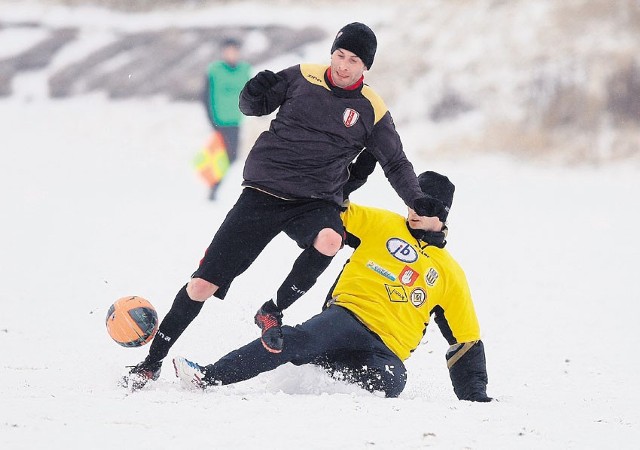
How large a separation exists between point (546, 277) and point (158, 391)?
5138 millimetres

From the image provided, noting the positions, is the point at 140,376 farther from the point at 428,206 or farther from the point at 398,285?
the point at 428,206

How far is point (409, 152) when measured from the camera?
16.5m

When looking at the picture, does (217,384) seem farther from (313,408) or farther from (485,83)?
(485,83)

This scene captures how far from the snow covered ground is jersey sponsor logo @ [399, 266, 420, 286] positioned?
596 millimetres

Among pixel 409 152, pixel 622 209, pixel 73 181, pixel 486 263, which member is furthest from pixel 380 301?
pixel 409 152

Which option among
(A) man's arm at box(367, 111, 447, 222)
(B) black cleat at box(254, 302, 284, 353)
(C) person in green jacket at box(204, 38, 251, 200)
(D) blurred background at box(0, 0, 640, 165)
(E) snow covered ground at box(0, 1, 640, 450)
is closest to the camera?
(E) snow covered ground at box(0, 1, 640, 450)

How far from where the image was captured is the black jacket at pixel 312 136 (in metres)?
4.32

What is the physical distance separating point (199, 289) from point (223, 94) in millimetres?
7712

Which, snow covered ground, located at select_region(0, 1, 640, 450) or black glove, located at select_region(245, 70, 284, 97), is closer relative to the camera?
snow covered ground, located at select_region(0, 1, 640, 450)

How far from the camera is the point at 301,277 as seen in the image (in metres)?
4.25

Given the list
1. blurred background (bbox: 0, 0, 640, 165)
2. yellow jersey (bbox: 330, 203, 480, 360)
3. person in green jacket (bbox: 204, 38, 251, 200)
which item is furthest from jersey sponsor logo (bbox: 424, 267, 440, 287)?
blurred background (bbox: 0, 0, 640, 165)

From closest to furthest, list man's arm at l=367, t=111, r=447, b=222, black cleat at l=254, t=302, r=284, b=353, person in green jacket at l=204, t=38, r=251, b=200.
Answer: black cleat at l=254, t=302, r=284, b=353 → man's arm at l=367, t=111, r=447, b=222 → person in green jacket at l=204, t=38, r=251, b=200

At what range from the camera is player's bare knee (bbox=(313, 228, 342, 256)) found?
13.7ft

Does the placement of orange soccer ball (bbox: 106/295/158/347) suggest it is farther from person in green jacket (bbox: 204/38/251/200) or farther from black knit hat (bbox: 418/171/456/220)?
person in green jacket (bbox: 204/38/251/200)
